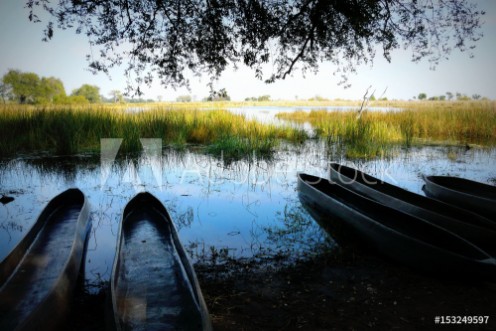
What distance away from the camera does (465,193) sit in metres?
5.89

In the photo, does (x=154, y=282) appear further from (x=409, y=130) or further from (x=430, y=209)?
(x=409, y=130)

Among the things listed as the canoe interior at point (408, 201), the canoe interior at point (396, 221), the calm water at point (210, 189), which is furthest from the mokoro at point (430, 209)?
the calm water at point (210, 189)

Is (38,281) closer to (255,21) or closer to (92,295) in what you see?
(92,295)

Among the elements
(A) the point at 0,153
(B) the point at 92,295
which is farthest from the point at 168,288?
(A) the point at 0,153

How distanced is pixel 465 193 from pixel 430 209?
3.42 feet

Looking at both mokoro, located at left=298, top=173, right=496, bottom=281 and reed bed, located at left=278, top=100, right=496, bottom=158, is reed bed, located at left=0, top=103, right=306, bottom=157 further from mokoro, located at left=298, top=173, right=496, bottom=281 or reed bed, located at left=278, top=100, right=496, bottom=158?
mokoro, located at left=298, top=173, right=496, bottom=281

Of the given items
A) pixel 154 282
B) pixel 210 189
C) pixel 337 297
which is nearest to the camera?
pixel 337 297

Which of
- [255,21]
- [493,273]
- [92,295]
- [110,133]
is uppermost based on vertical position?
[255,21]

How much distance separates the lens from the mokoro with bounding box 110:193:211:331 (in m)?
2.75

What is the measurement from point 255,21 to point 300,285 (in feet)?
16.2

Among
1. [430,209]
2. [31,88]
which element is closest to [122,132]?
[430,209]

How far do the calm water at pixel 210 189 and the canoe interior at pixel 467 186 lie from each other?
48cm

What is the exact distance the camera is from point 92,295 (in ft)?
11.0

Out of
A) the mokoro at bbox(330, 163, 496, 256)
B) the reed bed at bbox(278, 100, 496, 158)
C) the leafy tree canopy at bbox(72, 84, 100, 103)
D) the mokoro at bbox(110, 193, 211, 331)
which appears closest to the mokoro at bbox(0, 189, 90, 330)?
the mokoro at bbox(110, 193, 211, 331)
